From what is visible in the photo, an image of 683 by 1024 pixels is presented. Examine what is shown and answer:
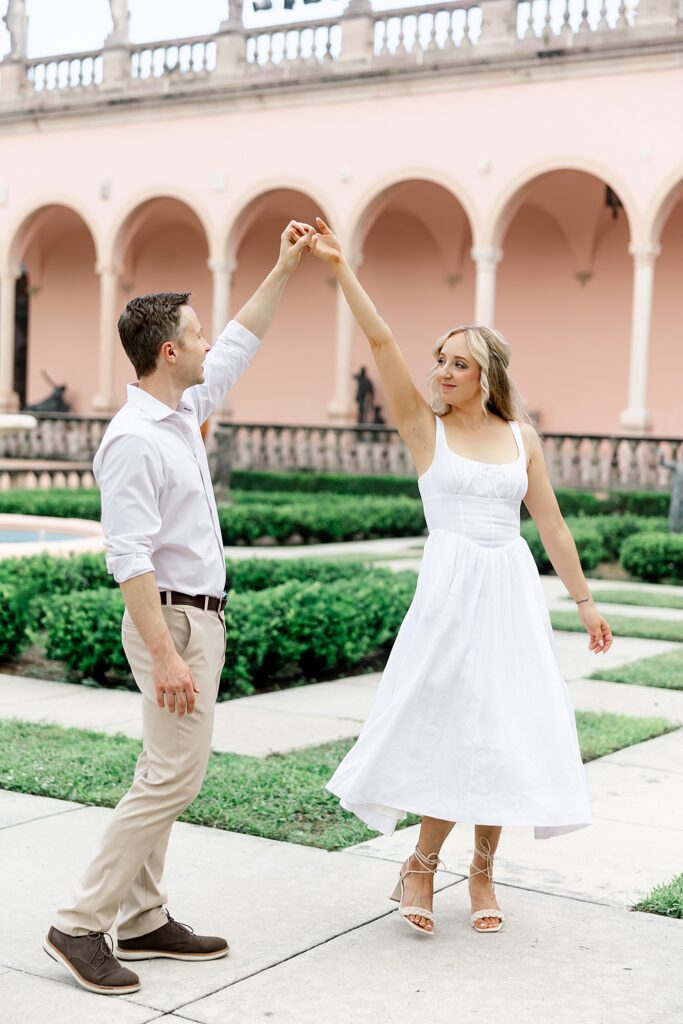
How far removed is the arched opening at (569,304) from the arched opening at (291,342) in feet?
12.1

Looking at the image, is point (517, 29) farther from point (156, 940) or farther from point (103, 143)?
point (156, 940)

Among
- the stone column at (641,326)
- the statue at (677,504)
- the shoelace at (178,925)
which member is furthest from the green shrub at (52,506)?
the shoelace at (178,925)

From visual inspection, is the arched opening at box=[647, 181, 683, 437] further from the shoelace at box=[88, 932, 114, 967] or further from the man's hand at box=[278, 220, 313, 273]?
the shoelace at box=[88, 932, 114, 967]

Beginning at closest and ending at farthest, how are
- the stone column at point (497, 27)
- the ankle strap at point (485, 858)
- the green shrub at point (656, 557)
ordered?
the ankle strap at point (485, 858) < the green shrub at point (656, 557) < the stone column at point (497, 27)

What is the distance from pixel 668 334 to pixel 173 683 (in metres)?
21.1

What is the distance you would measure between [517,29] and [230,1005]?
20.1 meters

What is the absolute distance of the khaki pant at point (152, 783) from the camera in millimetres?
3162

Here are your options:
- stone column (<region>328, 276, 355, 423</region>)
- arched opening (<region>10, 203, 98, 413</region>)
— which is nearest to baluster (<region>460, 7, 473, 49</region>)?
stone column (<region>328, 276, 355, 423</region>)

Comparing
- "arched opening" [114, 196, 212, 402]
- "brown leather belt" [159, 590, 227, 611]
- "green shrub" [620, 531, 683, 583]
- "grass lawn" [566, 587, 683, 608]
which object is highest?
"arched opening" [114, 196, 212, 402]

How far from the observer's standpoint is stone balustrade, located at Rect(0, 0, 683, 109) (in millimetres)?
20188

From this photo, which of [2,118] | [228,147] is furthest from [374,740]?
[2,118]

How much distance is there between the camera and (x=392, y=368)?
12.2 feet

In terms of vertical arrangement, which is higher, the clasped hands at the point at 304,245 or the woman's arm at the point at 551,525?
the clasped hands at the point at 304,245

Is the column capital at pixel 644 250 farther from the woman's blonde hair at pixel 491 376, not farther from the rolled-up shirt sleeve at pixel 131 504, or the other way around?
the rolled-up shirt sleeve at pixel 131 504
